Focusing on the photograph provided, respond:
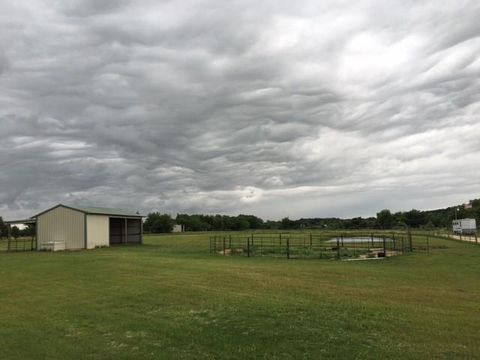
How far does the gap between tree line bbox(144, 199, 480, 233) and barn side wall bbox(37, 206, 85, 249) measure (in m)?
90.4

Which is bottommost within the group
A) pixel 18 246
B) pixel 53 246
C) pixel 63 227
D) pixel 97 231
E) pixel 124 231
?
pixel 18 246

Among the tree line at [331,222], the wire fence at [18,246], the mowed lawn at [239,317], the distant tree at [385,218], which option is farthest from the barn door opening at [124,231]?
the distant tree at [385,218]

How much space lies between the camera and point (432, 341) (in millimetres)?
8195

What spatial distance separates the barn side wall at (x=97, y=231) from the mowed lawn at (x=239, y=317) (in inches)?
1049

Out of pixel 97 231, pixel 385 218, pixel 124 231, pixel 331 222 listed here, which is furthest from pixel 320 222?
pixel 97 231

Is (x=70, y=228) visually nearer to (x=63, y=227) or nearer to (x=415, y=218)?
(x=63, y=227)

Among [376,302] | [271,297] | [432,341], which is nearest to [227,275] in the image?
[271,297]

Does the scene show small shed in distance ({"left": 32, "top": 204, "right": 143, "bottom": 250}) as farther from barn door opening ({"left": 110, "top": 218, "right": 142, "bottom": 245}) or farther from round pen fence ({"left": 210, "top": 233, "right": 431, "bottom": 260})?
barn door opening ({"left": 110, "top": 218, "right": 142, "bottom": 245})

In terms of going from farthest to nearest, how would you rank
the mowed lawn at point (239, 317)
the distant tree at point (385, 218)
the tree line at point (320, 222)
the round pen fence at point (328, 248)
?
the distant tree at point (385, 218)
the tree line at point (320, 222)
the round pen fence at point (328, 248)
the mowed lawn at point (239, 317)

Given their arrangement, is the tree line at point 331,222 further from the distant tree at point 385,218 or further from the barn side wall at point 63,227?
the barn side wall at point 63,227

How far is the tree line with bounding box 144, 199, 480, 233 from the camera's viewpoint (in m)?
134

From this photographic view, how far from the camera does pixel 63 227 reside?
146ft

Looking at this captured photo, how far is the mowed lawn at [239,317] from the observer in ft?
25.7

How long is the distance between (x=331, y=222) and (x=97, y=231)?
12028 centimetres
